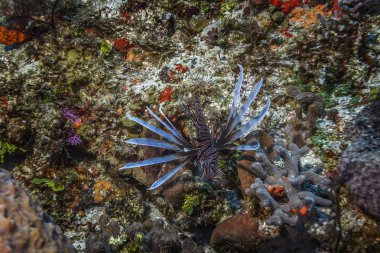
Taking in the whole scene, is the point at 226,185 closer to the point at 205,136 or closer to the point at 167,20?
the point at 205,136

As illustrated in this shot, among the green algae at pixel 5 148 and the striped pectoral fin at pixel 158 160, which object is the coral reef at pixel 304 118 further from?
the green algae at pixel 5 148

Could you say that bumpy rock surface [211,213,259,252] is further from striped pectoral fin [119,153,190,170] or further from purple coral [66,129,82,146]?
purple coral [66,129,82,146]

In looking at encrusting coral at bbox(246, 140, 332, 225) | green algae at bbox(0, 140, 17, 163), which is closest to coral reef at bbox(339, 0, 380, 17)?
encrusting coral at bbox(246, 140, 332, 225)

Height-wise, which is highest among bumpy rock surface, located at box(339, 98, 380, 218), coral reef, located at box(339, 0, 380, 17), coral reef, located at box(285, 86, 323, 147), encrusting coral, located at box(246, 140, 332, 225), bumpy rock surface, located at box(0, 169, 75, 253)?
coral reef, located at box(339, 0, 380, 17)

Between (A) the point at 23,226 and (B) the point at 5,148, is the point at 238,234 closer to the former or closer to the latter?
(A) the point at 23,226

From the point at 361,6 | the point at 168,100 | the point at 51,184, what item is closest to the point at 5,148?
the point at 51,184

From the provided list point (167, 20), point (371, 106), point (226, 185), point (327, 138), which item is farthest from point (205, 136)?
point (167, 20)

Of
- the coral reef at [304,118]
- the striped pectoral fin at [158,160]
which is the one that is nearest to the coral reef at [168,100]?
the coral reef at [304,118]
